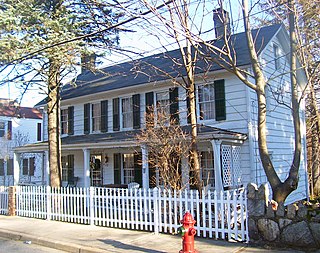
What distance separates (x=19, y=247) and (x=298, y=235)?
6185 millimetres

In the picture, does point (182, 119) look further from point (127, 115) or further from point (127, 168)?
point (127, 168)

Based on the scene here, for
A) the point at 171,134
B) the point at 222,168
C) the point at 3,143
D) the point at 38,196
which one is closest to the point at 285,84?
the point at 222,168

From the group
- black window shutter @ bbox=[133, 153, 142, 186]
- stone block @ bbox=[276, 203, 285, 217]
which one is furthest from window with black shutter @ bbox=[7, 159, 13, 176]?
stone block @ bbox=[276, 203, 285, 217]

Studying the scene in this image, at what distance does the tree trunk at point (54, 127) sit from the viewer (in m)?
12.7

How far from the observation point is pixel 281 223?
703 cm

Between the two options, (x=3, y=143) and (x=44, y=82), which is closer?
(x=44, y=82)

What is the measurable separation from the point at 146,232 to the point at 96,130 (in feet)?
33.3

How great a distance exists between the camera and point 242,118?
13023 mm

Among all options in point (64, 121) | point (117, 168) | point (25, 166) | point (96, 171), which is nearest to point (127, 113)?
point (117, 168)

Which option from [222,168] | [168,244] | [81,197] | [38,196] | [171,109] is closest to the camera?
[168,244]

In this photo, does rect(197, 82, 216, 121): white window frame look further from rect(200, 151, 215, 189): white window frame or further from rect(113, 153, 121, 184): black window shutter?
rect(113, 153, 121, 184): black window shutter

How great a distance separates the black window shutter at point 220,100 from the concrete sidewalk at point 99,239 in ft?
20.7

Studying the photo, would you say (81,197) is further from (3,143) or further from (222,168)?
(3,143)

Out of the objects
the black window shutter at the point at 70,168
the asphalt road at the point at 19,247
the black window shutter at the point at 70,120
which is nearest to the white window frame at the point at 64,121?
the black window shutter at the point at 70,120
